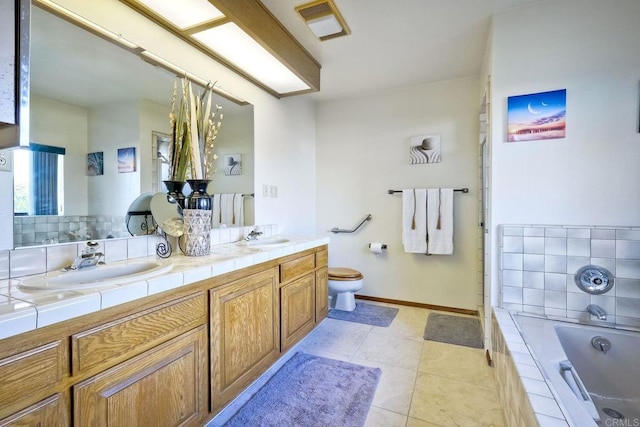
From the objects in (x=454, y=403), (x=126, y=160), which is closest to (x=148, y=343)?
(x=126, y=160)

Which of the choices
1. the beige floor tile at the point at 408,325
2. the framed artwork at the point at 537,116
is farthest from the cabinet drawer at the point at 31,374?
the framed artwork at the point at 537,116

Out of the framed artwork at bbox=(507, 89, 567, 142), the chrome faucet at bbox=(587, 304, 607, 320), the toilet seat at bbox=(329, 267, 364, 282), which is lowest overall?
the toilet seat at bbox=(329, 267, 364, 282)

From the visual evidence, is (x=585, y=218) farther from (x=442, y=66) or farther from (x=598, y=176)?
(x=442, y=66)

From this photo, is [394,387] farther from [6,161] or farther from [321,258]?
[6,161]

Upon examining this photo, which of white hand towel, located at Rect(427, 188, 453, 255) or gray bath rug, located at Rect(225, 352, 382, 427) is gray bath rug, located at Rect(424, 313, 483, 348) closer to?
white hand towel, located at Rect(427, 188, 453, 255)

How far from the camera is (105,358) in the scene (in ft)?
3.03

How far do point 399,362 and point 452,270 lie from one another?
1268mm

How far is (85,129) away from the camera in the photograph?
4.45 ft

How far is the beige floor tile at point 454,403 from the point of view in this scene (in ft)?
4.81

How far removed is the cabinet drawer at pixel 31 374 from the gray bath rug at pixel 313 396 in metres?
0.93

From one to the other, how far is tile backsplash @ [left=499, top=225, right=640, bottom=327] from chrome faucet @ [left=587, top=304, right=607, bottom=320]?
0.02 meters

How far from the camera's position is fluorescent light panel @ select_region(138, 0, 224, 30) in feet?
4.88

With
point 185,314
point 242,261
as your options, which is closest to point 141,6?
point 242,261

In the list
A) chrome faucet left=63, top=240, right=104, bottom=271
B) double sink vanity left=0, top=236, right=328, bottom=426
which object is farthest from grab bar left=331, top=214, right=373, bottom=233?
chrome faucet left=63, top=240, right=104, bottom=271
